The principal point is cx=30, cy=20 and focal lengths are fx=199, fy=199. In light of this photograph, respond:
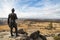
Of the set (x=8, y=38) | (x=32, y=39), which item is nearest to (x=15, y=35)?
(x=8, y=38)

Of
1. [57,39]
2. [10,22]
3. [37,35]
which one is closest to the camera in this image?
[37,35]

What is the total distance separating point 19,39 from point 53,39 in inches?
127

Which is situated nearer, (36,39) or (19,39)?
(36,39)

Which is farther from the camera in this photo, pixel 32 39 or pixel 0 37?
pixel 0 37

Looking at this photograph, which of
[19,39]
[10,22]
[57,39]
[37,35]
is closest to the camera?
[37,35]

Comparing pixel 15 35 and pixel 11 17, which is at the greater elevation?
pixel 11 17

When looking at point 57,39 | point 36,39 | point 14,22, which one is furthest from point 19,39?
point 57,39

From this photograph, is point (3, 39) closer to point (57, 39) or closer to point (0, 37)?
point (0, 37)

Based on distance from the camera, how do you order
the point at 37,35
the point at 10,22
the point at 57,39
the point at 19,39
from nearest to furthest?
the point at 37,35
the point at 19,39
the point at 10,22
the point at 57,39

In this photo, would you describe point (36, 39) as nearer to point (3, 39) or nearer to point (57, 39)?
point (3, 39)

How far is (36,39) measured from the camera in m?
9.96

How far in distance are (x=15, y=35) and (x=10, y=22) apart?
88 centimetres

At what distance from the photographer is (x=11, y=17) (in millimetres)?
12500

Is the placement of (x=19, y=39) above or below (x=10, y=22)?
below
